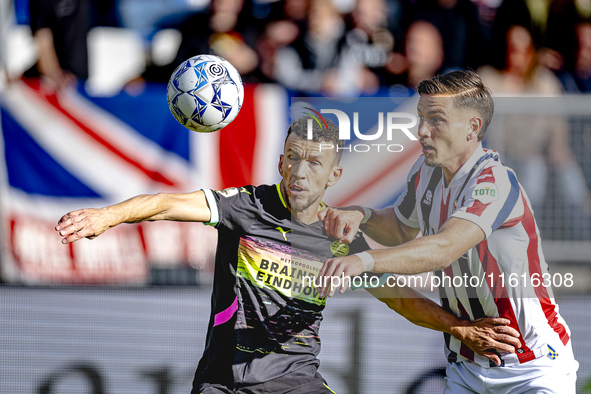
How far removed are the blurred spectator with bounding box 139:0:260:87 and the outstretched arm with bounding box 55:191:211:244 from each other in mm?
2472

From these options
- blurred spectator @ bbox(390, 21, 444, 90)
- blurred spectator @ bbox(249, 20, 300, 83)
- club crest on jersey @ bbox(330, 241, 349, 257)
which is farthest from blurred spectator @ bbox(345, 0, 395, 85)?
club crest on jersey @ bbox(330, 241, 349, 257)

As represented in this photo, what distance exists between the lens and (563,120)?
16.1 feet

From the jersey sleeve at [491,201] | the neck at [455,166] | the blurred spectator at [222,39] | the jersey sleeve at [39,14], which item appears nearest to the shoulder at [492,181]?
the jersey sleeve at [491,201]

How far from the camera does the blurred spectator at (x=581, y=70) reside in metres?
5.80

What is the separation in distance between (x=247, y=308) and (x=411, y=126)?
2040 mm

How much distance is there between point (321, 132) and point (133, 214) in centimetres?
161

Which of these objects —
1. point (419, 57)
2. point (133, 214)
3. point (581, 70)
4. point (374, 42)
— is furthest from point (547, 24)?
point (133, 214)

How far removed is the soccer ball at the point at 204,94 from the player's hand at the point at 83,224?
44.9 inches

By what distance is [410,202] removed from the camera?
4367 millimetres

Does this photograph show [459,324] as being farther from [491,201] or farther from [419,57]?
[419,57]

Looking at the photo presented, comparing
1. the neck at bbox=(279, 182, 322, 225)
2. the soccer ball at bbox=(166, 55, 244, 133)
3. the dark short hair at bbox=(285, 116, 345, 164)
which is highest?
the soccer ball at bbox=(166, 55, 244, 133)

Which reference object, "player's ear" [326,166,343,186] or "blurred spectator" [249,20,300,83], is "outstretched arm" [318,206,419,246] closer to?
"player's ear" [326,166,343,186]

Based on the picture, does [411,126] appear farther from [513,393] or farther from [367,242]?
[513,393]

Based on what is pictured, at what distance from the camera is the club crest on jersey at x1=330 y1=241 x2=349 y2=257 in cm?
404
